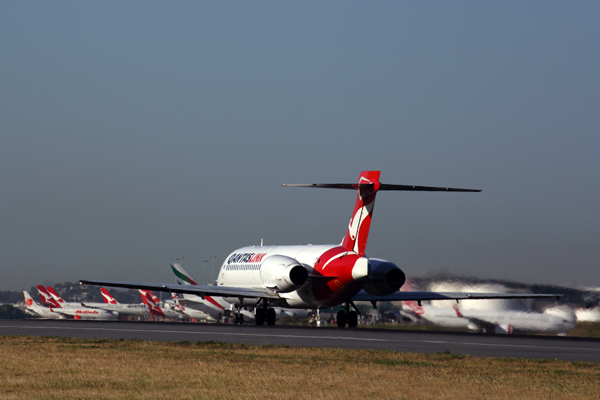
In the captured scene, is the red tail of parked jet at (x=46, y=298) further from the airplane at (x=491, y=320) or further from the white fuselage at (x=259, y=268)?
the airplane at (x=491, y=320)

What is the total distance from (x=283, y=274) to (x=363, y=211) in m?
5.34

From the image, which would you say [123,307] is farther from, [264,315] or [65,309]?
[264,315]

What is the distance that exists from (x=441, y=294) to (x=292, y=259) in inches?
294

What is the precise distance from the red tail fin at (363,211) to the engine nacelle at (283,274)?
3.01 metres

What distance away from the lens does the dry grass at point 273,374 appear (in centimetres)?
1220

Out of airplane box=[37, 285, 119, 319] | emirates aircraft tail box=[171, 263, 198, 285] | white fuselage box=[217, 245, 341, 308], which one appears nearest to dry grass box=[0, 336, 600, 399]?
white fuselage box=[217, 245, 341, 308]

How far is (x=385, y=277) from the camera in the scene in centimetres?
3809

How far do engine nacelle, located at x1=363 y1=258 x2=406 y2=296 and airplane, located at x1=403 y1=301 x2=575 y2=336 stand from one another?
3179 millimetres

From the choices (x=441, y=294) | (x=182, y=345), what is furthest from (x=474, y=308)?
(x=182, y=345)

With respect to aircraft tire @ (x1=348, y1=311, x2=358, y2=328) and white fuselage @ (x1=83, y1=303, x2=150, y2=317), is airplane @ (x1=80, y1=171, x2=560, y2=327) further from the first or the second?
white fuselage @ (x1=83, y1=303, x2=150, y2=317)

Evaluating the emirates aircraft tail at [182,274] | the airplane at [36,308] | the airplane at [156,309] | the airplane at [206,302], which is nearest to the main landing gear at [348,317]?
the airplane at [206,302]

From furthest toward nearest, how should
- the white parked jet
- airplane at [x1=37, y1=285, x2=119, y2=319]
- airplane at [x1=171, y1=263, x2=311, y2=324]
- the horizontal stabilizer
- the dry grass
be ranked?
airplane at [x1=37, y1=285, x2=119, y2=319], the white parked jet, airplane at [x1=171, y1=263, x2=311, y2=324], the horizontal stabilizer, the dry grass

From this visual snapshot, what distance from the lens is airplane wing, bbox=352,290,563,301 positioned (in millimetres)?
36578

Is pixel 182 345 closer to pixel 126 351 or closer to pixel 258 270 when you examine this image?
pixel 126 351
